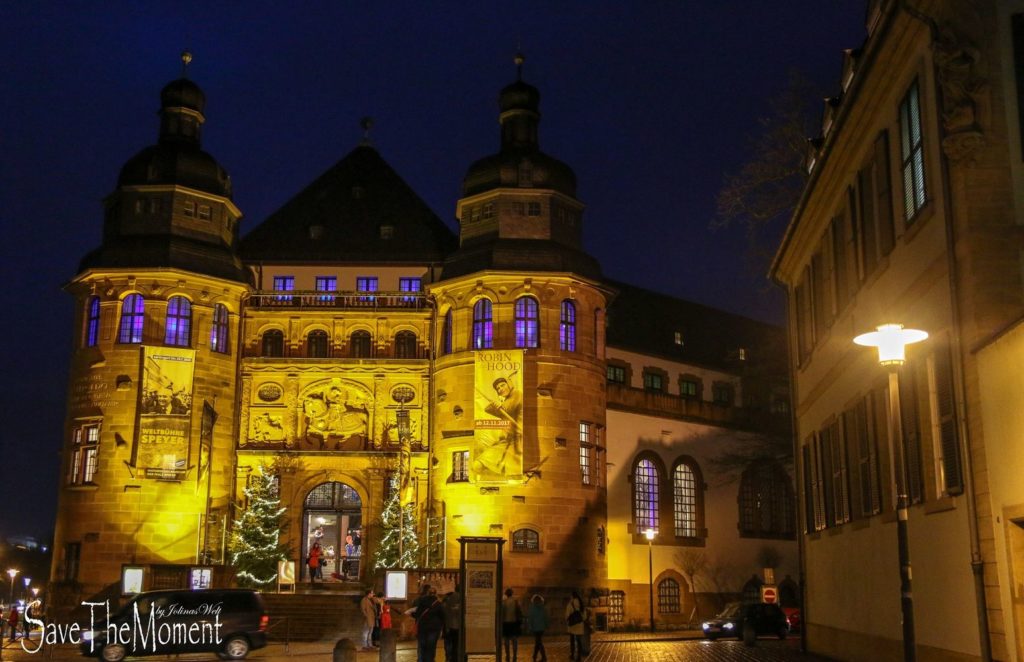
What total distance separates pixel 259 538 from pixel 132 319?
31.4 ft

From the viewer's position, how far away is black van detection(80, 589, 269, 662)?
29203 mm

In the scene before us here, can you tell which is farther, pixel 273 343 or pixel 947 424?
pixel 273 343

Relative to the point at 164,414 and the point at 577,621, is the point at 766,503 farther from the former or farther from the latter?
the point at 577,621

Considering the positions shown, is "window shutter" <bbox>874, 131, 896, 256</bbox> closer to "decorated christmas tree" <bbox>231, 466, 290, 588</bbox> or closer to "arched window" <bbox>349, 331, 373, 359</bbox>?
"decorated christmas tree" <bbox>231, 466, 290, 588</bbox>

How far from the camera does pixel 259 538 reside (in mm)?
45188

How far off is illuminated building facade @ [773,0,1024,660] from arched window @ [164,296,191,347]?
29.4 metres

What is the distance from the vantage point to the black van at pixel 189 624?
29.2 metres

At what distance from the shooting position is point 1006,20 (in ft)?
52.0

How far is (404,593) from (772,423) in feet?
99.3

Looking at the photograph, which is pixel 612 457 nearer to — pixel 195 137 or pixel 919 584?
pixel 195 137

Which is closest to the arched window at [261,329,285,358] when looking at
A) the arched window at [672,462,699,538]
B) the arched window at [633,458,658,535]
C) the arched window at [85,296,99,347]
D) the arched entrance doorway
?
the arched entrance doorway

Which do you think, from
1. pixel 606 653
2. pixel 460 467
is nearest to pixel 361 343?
pixel 460 467

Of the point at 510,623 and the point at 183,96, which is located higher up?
the point at 183,96

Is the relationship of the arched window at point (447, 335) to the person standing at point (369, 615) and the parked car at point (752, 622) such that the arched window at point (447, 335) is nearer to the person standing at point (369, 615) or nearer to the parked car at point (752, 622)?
the parked car at point (752, 622)
